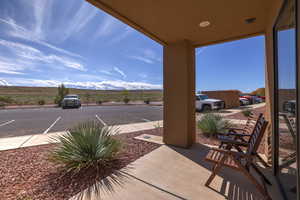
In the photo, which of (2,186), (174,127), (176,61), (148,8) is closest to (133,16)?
(148,8)

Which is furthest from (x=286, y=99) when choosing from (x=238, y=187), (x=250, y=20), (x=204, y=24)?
(x=204, y=24)

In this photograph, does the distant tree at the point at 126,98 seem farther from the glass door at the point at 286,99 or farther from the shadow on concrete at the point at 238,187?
the glass door at the point at 286,99

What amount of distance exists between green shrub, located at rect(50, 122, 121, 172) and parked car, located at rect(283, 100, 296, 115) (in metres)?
2.94

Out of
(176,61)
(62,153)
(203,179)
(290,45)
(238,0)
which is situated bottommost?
(203,179)

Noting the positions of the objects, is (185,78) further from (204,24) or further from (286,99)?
(286,99)

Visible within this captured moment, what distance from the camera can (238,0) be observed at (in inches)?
83.4

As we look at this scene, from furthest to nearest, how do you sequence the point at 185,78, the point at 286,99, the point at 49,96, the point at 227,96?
1. the point at 49,96
2. the point at 227,96
3. the point at 185,78
4. the point at 286,99

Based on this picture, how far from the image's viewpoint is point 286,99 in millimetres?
1846

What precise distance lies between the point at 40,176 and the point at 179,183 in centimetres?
A: 243

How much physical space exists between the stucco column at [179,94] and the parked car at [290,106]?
194 centimetres

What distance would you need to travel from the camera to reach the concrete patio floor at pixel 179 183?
1.89 meters

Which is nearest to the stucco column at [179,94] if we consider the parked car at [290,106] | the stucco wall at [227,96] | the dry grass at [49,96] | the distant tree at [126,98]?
→ the parked car at [290,106]

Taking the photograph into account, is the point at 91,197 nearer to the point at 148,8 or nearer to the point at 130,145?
the point at 130,145

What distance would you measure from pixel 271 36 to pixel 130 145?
4011 mm
